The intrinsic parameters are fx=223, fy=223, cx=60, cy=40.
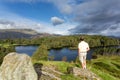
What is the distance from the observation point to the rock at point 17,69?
47.2 ft

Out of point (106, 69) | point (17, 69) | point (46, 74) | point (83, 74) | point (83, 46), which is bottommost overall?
point (106, 69)

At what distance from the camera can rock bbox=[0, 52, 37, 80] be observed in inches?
566

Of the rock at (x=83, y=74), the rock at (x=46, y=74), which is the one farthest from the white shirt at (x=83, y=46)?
the rock at (x=46, y=74)

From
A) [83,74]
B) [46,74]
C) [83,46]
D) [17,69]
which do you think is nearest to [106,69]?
[83,46]

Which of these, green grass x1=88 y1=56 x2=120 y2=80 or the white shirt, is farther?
green grass x1=88 y1=56 x2=120 y2=80

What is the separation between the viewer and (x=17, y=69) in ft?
47.6

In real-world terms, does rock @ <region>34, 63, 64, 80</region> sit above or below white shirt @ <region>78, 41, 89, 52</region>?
below

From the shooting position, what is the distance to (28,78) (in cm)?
1474

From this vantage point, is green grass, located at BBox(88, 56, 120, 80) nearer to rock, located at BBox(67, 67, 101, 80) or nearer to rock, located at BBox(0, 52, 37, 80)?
rock, located at BBox(67, 67, 101, 80)

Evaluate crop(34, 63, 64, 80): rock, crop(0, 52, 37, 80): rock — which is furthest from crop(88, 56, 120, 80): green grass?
crop(0, 52, 37, 80): rock

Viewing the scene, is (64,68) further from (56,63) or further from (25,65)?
(25,65)

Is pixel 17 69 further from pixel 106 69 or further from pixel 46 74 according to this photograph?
pixel 106 69

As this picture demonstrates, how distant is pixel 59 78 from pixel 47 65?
4.35 m

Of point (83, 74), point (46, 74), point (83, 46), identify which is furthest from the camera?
point (83, 46)
